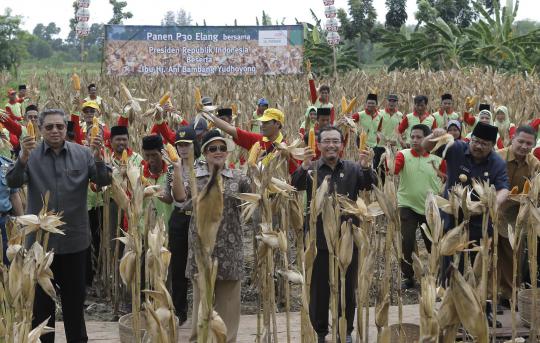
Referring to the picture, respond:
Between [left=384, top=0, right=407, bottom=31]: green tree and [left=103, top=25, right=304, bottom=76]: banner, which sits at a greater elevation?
[left=384, top=0, right=407, bottom=31]: green tree

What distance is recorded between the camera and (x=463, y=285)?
2.11m

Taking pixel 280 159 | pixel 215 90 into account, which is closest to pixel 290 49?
pixel 215 90

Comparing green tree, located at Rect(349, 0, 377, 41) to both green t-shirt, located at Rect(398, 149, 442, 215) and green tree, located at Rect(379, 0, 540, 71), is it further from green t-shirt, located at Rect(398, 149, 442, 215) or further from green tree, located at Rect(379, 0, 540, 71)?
green t-shirt, located at Rect(398, 149, 442, 215)

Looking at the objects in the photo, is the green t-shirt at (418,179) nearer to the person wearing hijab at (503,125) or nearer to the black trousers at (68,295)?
the person wearing hijab at (503,125)

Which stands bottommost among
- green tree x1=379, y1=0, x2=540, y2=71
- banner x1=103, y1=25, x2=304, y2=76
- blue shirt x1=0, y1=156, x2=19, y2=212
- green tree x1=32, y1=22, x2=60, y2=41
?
blue shirt x1=0, y1=156, x2=19, y2=212

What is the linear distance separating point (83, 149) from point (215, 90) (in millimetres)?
11862

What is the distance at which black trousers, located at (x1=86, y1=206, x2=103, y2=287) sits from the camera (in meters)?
6.86

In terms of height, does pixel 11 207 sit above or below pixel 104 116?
below

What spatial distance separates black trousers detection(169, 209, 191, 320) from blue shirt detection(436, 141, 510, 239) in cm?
178

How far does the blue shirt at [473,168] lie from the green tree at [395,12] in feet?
111

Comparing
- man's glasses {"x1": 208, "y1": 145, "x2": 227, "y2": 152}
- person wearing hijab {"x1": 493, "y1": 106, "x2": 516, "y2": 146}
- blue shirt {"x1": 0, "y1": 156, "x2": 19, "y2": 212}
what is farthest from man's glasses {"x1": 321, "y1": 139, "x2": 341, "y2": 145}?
person wearing hijab {"x1": 493, "y1": 106, "x2": 516, "y2": 146}

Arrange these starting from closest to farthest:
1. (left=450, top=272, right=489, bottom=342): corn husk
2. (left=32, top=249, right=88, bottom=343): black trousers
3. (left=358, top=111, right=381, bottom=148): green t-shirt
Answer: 1. (left=450, top=272, right=489, bottom=342): corn husk
2. (left=32, top=249, right=88, bottom=343): black trousers
3. (left=358, top=111, right=381, bottom=148): green t-shirt

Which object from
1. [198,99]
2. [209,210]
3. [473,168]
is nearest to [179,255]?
[198,99]

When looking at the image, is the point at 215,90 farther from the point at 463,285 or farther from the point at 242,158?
the point at 463,285
